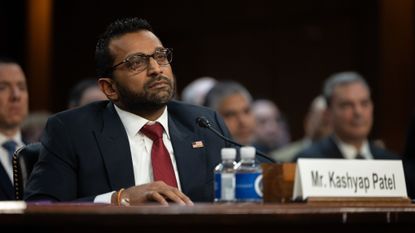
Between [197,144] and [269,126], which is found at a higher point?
[197,144]

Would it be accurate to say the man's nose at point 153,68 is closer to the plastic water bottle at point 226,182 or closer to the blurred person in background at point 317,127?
the plastic water bottle at point 226,182

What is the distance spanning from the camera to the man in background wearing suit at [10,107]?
465 centimetres

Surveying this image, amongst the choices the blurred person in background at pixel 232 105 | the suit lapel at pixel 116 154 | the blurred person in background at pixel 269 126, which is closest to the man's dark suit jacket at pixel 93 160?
the suit lapel at pixel 116 154

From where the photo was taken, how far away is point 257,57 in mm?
8281

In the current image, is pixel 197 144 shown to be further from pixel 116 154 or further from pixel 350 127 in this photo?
pixel 350 127

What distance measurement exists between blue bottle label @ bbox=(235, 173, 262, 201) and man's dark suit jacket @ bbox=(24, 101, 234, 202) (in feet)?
2.18

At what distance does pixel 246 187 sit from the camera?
2561 mm

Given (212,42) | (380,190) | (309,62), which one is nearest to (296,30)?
(309,62)

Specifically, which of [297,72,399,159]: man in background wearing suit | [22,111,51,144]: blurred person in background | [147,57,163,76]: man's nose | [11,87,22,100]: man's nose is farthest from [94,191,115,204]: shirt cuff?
[22,111,51,144]: blurred person in background

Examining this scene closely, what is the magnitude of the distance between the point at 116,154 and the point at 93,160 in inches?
3.2

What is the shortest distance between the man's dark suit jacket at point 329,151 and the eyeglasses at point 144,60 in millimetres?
2274

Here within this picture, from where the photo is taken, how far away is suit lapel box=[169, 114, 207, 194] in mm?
3240

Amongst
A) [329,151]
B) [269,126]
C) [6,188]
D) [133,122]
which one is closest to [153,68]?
[133,122]

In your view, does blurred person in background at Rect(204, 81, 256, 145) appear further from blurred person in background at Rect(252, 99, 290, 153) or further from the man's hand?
the man's hand
